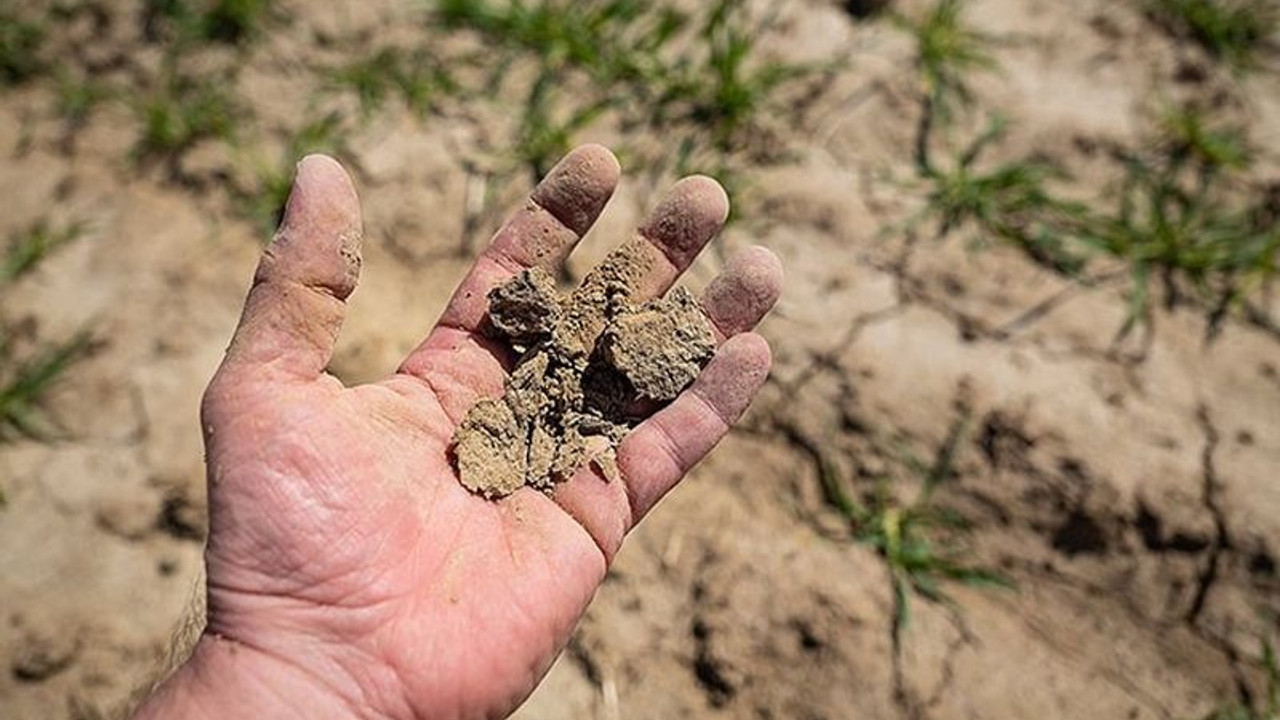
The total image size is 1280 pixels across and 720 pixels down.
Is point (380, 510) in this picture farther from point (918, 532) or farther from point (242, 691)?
point (918, 532)

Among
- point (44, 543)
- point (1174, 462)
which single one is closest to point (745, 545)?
point (1174, 462)

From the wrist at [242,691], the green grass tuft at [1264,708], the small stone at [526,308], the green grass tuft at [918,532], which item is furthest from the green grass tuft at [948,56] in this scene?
the wrist at [242,691]

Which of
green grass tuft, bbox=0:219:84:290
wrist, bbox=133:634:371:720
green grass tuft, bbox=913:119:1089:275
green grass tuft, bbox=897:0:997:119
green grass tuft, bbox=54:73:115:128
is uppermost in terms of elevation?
green grass tuft, bbox=897:0:997:119

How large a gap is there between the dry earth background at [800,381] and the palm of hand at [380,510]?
0.12 m

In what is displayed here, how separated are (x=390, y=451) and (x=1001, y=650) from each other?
1498 millimetres

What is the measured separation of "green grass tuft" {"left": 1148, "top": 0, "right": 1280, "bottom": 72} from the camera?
123 inches

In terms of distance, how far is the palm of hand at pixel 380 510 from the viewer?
5.42ft

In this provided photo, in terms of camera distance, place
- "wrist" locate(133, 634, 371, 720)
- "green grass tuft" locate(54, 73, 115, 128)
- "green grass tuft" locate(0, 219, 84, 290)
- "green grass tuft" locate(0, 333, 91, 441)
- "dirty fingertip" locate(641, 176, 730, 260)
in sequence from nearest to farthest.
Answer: "wrist" locate(133, 634, 371, 720) < "dirty fingertip" locate(641, 176, 730, 260) < "green grass tuft" locate(0, 333, 91, 441) < "green grass tuft" locate(0, 219, 84, 290) < "green grass tuft" locate(54, 73, 115, 128)

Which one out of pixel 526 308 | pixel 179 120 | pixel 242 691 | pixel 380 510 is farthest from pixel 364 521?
pixel 179 120

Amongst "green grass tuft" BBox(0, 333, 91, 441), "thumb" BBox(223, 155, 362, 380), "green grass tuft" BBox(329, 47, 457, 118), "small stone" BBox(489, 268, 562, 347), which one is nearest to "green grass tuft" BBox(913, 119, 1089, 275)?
"small stone" BBox(489, 268, 562, 347)

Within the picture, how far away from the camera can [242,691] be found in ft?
5.30

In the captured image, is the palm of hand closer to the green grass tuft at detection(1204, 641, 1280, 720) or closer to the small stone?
the small stone

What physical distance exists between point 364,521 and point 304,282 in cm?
44

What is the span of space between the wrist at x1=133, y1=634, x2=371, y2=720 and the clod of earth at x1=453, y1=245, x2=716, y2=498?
1.60 feet
